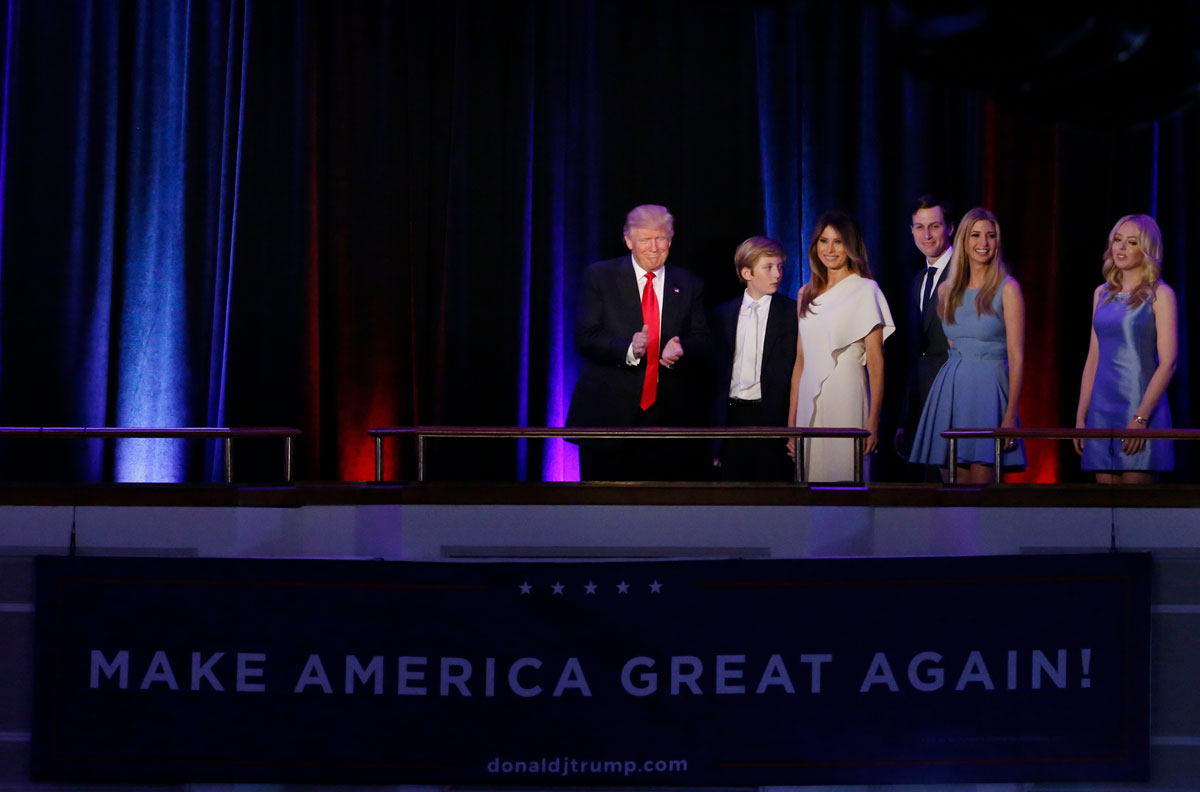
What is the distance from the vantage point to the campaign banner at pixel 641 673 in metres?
4.01

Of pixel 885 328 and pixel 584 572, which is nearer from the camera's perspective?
pixel 584 572

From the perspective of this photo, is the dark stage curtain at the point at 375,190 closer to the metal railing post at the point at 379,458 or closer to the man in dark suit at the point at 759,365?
the man in dark suit at the point at 759,365

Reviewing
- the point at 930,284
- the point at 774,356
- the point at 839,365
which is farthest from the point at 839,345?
the point at 930,284

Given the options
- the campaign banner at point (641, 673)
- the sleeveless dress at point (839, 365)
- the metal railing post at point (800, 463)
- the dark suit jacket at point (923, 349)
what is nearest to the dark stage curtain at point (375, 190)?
the dark suit jacket at point (923, 349)

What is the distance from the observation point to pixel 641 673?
13.2 ft

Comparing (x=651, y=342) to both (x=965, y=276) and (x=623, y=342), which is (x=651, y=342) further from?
(x=965, y=276)

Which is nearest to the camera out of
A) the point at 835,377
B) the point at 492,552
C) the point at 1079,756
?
the point at 1079,756

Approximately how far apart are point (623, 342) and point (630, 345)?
1.5 inches

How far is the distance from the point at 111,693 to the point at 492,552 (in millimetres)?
1227

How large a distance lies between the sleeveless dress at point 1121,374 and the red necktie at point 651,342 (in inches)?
64.3

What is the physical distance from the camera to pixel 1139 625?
4.03 meters

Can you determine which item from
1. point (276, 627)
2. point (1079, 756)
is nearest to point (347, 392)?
point (276, 627)

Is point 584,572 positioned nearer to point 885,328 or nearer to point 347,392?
point 885,328

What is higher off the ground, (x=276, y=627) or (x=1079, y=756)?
(x=276, y=627)
